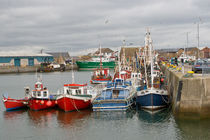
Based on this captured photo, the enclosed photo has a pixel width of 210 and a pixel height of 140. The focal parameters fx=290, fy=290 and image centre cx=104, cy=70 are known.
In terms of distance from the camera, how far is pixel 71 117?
2622cm

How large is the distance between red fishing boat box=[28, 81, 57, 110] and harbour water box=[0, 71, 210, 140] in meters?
0.76

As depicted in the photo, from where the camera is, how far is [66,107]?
2764 centimetres

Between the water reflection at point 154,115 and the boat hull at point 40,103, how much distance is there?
8.78 meters

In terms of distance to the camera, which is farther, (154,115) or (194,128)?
(154,115)

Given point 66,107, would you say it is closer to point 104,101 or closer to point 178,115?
point 104,101

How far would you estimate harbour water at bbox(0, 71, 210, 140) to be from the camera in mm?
20906

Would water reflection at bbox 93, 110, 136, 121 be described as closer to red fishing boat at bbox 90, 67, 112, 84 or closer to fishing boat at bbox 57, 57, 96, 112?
fishing boat at bbox 57, 57, 96, 112

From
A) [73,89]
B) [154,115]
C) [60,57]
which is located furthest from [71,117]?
[60,57]

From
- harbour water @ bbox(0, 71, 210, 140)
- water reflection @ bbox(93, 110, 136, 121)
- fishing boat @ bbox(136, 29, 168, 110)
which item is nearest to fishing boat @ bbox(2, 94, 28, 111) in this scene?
harbour water @ bbox(0, 71, 210, 140)

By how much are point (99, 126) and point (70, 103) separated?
5323 mm

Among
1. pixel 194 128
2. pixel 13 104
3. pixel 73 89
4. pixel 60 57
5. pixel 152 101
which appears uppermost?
pixel 60 57

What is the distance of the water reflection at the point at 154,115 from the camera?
971 inches

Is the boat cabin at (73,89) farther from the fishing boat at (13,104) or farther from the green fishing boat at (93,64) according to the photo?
the green fishing boat at (93,64)

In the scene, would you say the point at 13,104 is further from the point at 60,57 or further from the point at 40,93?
the point at 60,57
